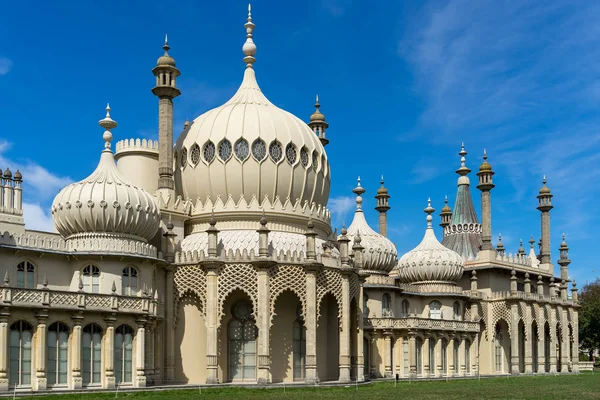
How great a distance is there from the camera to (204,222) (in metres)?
46.9

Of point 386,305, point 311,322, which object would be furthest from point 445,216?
point 311,322

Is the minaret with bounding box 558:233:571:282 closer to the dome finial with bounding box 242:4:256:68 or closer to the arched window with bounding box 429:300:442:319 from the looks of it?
the arched window with bounding box 429:300:442:319

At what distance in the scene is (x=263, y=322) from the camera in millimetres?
42250

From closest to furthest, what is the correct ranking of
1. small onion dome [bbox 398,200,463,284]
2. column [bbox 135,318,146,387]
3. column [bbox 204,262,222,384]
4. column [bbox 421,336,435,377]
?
1. column [bbox 135,318,146,387]
2. column [bbox 204,262,222,384]
3. column [bbox 421,336,435,377]
4. small onion dome [bbox 398,200,463,284]

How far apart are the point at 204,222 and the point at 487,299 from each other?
92.0 feet

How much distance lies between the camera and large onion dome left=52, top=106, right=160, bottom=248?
3950 centimetres

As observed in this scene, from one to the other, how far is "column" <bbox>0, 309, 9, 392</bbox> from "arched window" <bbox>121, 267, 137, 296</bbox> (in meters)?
6.98

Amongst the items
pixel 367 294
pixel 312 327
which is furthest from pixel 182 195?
pixel 367 294

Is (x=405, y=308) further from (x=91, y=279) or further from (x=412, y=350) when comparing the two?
(x=91, y=279)

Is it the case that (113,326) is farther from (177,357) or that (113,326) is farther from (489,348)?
(489,348)

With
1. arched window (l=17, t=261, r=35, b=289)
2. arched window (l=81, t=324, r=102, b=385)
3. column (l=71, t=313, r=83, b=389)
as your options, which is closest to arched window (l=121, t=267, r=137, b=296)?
arched window (l=81, t=324, r=102, b=385)

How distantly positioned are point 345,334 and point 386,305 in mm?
13309

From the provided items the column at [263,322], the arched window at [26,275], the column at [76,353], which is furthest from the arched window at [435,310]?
the arched window at [26,275]

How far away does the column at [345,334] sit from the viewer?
44875 mm
